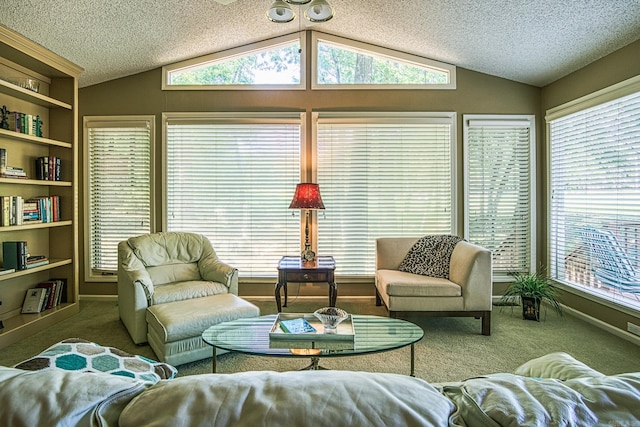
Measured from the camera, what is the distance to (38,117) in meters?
3.78

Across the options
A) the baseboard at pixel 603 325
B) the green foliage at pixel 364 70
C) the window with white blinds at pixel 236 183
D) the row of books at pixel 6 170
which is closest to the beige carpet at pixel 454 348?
the baseboard at pixel 603 325

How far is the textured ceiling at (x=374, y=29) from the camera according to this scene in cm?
306

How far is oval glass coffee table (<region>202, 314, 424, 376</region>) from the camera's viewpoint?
2.11m

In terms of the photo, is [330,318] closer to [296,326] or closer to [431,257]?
[296,326]

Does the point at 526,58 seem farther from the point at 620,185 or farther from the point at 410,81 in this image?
the point at 620,185

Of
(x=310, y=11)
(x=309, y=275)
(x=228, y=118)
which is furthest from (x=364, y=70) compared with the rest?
(x=309, y=275)

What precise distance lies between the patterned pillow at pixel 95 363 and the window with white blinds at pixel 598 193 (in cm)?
383

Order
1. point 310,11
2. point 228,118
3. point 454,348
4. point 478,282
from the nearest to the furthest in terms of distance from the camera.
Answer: point 310,11
point 454,348
point 478,282
point 228,118

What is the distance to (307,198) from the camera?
4031 millimetres

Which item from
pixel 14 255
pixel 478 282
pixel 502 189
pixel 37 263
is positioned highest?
pixel 502 189

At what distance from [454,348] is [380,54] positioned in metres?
3.49

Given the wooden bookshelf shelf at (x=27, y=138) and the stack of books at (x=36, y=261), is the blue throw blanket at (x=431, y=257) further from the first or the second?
the wooden bookshelf shelf at (x=27, y=138)

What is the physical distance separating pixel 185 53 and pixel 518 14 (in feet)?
11.6

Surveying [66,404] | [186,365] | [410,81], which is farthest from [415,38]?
[66,404]
